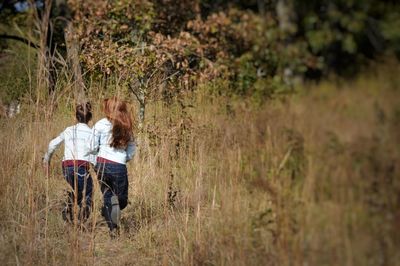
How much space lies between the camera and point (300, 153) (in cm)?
284

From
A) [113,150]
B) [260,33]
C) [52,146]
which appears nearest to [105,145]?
[113,150]

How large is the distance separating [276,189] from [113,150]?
2.87m

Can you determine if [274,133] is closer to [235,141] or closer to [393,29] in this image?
[235,141]

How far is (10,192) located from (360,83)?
4521 millimetres

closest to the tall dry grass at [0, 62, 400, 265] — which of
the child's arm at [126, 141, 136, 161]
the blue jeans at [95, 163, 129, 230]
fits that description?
the blue jeans at [95, 163, 129, 230]

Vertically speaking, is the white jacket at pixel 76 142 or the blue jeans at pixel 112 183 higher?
the white jacket at pixel 76 142

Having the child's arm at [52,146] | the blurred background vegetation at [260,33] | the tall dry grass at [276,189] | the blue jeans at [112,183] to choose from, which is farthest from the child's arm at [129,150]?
the blurred background vegetation at [260,33]

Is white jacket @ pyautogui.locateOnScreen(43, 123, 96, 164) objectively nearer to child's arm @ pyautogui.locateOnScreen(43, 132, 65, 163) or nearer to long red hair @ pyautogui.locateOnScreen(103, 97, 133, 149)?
child's arm @ pyautogui.locateOnScreen(43, 132, 65, 163)

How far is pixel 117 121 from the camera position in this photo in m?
5.41

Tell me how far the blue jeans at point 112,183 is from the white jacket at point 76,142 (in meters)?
0.21

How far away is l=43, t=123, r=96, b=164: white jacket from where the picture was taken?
538 centimetres

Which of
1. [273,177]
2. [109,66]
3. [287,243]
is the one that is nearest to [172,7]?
[273,177]

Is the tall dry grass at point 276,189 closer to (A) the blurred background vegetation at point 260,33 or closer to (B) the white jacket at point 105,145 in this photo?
(A) the blurred background vegetation at point 260,33

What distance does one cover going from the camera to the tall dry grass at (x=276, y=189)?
2.48m
